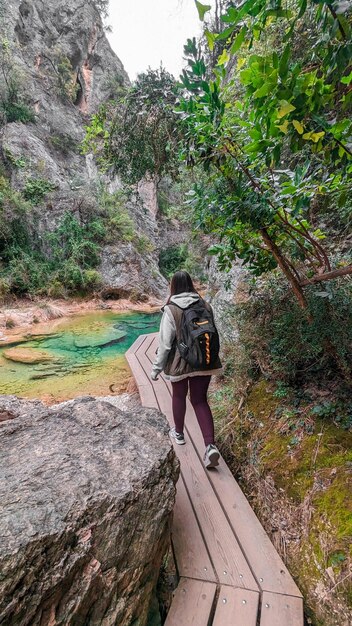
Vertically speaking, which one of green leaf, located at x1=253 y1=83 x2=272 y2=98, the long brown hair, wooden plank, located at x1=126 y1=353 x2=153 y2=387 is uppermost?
green leaf, located at x1=253 y1=83 x2=272 y2=98

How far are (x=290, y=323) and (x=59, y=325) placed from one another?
789 centimetres

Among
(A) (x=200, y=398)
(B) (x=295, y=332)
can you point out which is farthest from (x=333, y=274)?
(A) (x=200, y=398)

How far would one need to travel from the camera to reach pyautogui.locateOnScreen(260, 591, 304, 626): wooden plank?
121cm

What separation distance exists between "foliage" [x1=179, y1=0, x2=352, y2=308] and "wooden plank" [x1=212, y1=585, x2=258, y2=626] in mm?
1669

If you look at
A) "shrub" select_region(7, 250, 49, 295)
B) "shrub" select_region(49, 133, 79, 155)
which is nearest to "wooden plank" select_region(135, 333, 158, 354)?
"shrub" select_region(7, 250, 49, 295)

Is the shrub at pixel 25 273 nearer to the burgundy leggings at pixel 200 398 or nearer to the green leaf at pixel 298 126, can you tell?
the burgundy leggings at pixel 200 398

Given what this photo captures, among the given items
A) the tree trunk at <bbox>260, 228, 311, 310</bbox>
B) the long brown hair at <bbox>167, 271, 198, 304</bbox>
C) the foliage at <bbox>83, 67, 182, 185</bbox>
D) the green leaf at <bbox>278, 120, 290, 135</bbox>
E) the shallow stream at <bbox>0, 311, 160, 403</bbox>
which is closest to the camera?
the green leaf at <bbox>278, 120, 290, 135</bbox>

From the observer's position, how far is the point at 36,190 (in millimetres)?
12555

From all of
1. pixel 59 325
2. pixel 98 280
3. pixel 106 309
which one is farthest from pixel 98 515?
pixel 98 280

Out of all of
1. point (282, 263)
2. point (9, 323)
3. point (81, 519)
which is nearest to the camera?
point (81, 519)

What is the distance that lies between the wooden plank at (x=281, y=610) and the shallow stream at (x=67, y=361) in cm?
326

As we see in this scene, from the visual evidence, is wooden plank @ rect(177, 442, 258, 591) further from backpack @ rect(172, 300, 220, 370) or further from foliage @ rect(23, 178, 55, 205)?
foliage @ rect(23, 178, 55, 205)

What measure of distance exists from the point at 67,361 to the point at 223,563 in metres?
4.80

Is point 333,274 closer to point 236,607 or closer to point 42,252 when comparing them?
point 236,607
